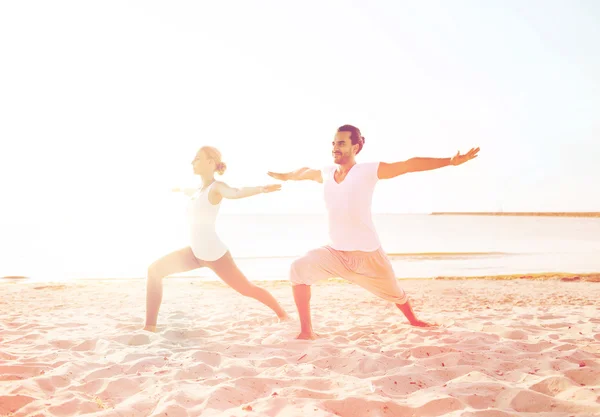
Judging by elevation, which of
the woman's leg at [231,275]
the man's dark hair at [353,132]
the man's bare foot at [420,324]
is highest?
the man's dark hair at [353,132]

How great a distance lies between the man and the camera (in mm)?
4922

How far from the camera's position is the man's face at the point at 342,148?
16.6 feet

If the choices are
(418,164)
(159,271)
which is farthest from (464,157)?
(159,271)

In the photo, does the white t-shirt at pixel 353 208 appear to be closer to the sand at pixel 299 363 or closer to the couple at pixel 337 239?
the couple at pixel 337 239

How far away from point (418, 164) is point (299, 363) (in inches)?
83.9

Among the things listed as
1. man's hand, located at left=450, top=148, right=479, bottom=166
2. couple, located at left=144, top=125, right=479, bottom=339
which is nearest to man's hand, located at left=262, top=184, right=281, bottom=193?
couple, located at left=144, top=125, right=479, bottom=339

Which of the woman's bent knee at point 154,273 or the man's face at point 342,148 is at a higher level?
the man's face at point 342,148

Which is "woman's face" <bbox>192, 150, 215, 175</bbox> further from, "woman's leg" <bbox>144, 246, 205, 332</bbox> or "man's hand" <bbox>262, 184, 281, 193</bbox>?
"woman's leg" <bbox>144, 246, 205, 332</bbox>

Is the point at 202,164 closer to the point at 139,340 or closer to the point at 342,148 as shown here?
the point at 342,148

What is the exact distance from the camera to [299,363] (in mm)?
4160

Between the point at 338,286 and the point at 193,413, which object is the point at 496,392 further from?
the point at 338,286

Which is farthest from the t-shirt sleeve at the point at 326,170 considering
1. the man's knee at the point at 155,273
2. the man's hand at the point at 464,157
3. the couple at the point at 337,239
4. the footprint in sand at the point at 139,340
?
the footprint in sand at the point at 139,340

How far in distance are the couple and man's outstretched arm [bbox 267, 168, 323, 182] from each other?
11 millimetres

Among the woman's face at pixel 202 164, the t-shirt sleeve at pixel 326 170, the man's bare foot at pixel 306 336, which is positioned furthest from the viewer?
the woman's face at pixel 202 164
